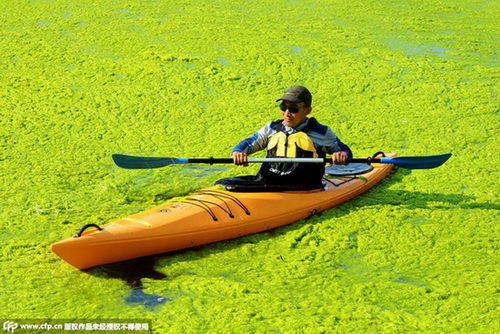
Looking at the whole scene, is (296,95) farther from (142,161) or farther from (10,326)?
(10,326)

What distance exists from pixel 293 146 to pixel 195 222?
77cm

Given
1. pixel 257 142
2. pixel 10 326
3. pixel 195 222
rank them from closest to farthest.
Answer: pixel 10 326, pixel 195 222, pixel 257 142

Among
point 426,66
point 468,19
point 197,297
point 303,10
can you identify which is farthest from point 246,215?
point 468,19

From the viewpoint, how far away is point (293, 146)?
4.43 m

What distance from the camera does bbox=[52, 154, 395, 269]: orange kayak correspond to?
12.4 feet

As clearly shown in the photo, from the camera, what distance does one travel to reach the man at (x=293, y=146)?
14.4ft

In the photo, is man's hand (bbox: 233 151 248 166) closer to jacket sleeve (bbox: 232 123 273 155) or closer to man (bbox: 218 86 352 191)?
man (bbox: 218 86 352 191)

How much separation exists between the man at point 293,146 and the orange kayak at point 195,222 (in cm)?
9

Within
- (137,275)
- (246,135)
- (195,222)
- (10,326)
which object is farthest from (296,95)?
(10,326)

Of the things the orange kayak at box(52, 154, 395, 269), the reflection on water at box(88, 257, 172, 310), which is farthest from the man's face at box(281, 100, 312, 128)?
the reflection on water at box(88, 257, 172, 310)

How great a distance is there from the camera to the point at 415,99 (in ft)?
21.1

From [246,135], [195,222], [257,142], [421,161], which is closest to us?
[195,222]

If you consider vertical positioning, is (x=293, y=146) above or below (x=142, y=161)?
above

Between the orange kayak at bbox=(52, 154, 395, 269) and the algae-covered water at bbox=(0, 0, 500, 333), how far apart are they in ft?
0.24
